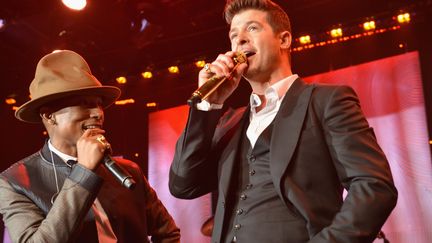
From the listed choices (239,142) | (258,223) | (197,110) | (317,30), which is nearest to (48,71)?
(197,110)

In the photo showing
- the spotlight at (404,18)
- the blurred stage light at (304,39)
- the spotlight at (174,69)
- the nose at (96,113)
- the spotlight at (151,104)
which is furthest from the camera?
the spotlight at (151,104)

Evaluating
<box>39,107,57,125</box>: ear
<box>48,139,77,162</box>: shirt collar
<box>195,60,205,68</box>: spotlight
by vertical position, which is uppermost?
<box>195,60,205,68</box>: spotlight

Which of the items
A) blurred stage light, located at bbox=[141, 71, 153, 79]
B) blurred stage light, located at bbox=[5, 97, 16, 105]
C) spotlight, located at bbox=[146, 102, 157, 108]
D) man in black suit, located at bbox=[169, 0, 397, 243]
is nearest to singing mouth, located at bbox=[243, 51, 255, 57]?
man in black suit, located at bbox=[169, 0, 397, 243]

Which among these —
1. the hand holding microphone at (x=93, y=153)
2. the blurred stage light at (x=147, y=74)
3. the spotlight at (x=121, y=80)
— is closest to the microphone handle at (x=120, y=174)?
the hand holding microphone at (x=93, y=153)

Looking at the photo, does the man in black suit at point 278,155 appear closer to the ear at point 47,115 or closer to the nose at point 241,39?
the nose at point 241,39

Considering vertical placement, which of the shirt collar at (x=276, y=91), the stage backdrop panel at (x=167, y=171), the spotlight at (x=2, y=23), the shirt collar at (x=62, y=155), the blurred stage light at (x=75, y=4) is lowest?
the stage backdrop panel at (x=167, y=171)

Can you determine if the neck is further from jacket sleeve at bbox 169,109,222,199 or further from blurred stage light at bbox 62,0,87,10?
blurred stage light at bbox 62,0,87,10

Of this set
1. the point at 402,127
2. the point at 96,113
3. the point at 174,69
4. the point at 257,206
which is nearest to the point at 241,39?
the point at 257,206

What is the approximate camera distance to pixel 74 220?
2.02 meters

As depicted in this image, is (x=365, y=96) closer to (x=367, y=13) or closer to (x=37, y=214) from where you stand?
(x=367, y=13)

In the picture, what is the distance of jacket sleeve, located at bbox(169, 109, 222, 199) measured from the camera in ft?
6.22

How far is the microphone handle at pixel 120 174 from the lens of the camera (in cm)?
190

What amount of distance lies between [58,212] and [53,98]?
557 millimetres

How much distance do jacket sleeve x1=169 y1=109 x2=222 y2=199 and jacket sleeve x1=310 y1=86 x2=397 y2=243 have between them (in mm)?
439
